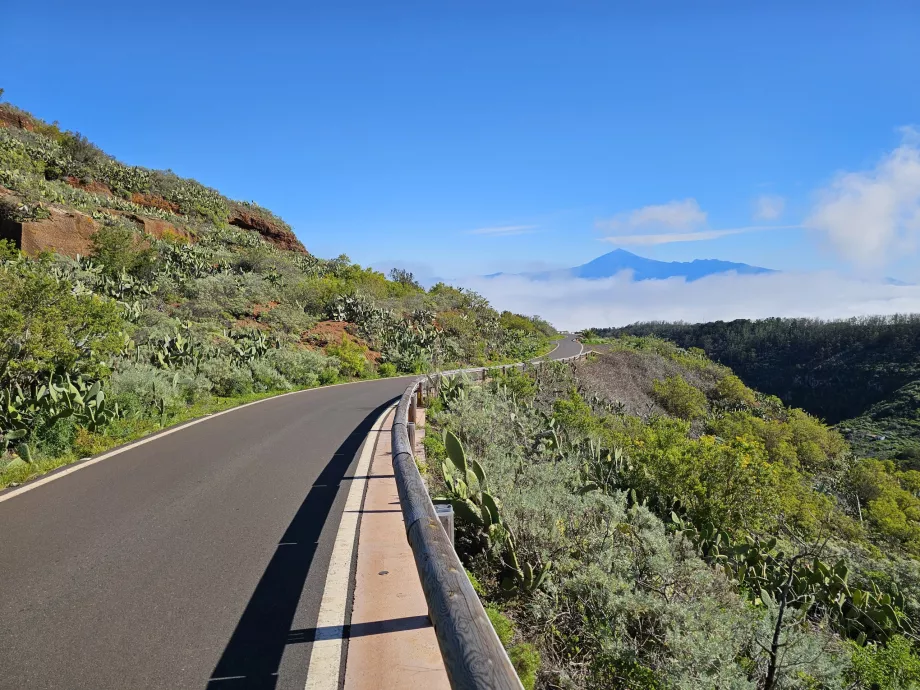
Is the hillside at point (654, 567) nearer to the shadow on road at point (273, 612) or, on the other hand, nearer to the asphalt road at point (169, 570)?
the shadow on road at point (273, 612)

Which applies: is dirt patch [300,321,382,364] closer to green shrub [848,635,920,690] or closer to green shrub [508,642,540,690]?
green shrub [508,642,540,690]

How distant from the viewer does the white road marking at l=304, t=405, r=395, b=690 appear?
2.73m

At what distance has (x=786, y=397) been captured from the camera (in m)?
69.1

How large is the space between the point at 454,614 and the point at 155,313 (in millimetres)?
19835

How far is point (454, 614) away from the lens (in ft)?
6.64

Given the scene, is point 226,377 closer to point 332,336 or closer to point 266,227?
point 332,336

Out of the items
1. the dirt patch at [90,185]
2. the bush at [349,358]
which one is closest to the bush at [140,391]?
the bush at [349,358]

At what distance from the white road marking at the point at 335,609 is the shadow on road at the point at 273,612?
17 cm

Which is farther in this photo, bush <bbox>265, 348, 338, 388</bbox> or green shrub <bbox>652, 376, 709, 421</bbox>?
green shrub <bbox>652, 376, 709, 421</bbox>

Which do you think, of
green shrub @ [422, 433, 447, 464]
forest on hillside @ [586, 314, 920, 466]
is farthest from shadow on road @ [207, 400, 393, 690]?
forest on hillside @ [586, 314, 920, 466]

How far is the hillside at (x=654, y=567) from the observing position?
3600 mm

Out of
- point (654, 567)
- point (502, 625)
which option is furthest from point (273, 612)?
point (654, 567)

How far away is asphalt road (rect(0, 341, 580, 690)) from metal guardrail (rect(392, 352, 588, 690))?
3.24 feet

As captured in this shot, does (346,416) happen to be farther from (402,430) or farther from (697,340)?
(697,340)
